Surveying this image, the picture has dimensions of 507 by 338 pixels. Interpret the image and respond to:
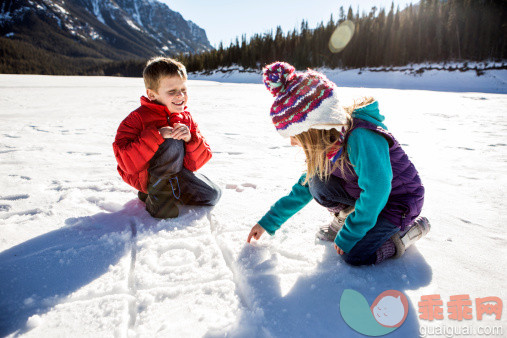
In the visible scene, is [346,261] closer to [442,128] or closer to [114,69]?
[442,128]

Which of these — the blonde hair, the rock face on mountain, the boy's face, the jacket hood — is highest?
the rock face on mountain

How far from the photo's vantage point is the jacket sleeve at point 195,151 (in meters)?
1.87

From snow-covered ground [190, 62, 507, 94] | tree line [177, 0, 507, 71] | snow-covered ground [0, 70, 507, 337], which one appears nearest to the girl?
snow-covered ground [0, 70, 507, 337]

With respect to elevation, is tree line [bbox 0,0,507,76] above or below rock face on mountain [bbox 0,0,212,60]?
below

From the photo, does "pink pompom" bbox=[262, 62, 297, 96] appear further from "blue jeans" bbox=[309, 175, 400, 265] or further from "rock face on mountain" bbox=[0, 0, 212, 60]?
"rock face on mountain" bbox=[0, 0, 212, 60]

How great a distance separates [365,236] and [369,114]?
56cm

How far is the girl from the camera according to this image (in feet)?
3.53

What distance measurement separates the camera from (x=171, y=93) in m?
1.73

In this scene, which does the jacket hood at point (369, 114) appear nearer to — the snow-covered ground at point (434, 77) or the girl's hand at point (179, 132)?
the girl's hand at point (179, 132)

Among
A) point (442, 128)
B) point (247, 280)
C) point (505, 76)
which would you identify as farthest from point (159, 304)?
point (505, 76)

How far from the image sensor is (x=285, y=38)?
3341 centimetres

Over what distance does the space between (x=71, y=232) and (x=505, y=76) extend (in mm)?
20970

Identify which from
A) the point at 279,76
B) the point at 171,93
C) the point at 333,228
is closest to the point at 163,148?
the point at 171,93

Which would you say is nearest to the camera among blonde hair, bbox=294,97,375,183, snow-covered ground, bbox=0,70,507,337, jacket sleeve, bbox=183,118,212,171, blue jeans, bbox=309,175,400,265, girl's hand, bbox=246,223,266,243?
snow-covered ground, bbox=0,70,507,337
